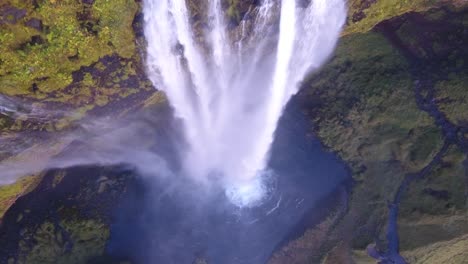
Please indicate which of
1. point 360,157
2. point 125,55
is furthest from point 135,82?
point 360,157

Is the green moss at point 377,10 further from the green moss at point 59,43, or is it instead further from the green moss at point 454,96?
the green moss at point 59,43

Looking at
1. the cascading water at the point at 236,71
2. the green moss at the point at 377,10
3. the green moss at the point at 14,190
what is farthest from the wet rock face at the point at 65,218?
the green moss at the point at 377,10

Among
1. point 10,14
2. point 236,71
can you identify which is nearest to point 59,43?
point 10,14

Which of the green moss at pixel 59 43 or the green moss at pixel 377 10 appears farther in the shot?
the green moss at pixel 377 10

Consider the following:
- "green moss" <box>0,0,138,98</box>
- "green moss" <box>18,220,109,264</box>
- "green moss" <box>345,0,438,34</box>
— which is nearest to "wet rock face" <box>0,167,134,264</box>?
"green moss" <box>18,220,109,264</box>

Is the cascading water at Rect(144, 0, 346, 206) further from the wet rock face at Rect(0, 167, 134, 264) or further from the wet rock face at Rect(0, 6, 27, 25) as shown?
the wet rock face at Rect(0, 6, 27, 25)

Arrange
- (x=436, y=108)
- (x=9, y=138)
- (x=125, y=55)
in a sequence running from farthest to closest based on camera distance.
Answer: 1. (x=436, y=108)
2. (x=125, y=55)
3. (x=9, y=138)

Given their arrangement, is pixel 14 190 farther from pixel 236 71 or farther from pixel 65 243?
pixel 236 71

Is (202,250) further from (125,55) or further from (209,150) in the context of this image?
(125,55)
